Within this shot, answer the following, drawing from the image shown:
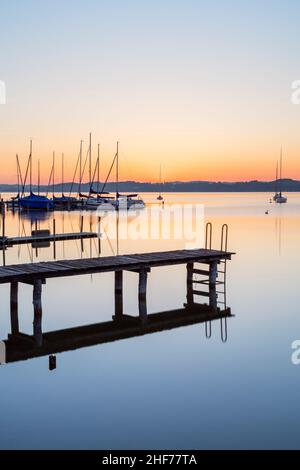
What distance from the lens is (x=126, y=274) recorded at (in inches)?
1177

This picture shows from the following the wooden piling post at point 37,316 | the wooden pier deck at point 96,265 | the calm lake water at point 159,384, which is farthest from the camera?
the wooden pier deck at point 96,265

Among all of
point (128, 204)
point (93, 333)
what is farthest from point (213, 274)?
point (128, 204)

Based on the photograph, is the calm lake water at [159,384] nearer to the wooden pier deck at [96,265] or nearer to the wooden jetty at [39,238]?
the wooden pier deck at [96,265]

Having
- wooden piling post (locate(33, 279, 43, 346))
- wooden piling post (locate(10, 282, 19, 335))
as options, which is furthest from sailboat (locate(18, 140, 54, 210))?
wooden piling post (locate(33, 279, 43, 346))

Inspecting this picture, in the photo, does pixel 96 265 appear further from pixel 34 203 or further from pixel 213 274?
pixel 34 203

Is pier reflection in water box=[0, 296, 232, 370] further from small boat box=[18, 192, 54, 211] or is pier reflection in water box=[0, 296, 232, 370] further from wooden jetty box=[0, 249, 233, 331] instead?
small boat box=[18, 192, 54, 211]

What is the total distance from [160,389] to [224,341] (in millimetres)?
4646

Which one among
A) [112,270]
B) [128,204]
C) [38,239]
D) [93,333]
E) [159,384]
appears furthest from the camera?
[128,204]

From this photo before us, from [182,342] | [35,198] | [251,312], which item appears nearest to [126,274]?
[251,312]

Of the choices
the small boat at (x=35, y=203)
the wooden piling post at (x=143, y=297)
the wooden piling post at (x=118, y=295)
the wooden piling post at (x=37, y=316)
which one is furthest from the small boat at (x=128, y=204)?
the wooden piling post at (x=37, y=316)

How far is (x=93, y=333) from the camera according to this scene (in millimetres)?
17797

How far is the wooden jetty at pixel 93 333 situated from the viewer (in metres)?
16.0

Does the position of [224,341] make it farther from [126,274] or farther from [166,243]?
[166,243]

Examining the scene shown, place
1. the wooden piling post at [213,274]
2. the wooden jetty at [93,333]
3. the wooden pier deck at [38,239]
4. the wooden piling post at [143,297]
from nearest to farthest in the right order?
the wooden jetty at [93,333]
the wooden piling post at [143,297]
the wooden piling post at [213,274]
the wooden pier deck at [38,239]
